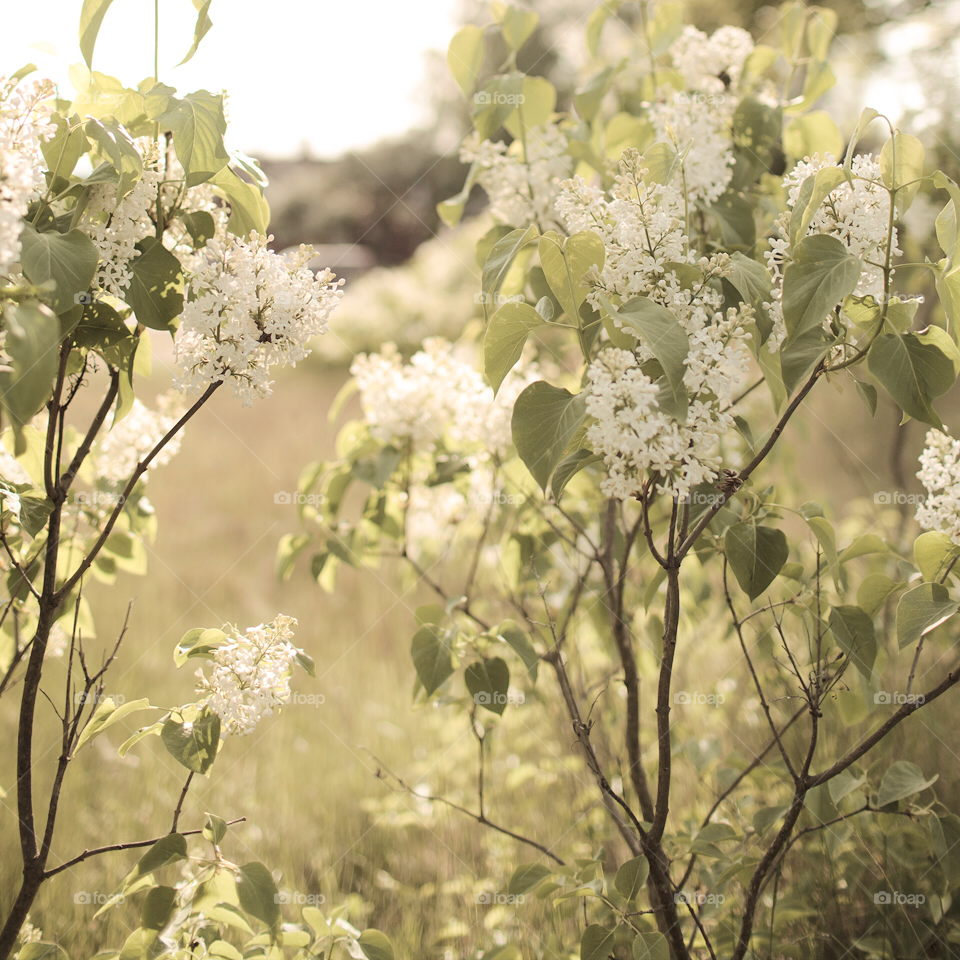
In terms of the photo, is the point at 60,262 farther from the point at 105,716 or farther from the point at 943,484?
the point at 943,484

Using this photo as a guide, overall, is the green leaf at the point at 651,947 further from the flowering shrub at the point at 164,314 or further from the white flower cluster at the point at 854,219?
the white flower cluster at the point at 854,219

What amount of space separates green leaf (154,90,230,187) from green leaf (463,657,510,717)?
2.14 ft

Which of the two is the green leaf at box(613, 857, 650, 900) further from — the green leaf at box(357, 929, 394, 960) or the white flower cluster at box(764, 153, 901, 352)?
the white flower cluster at box(764, 153, 901, 352)

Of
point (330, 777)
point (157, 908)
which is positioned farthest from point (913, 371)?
point (330, 777)

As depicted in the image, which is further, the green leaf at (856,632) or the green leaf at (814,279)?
the green leaf at (856,632)

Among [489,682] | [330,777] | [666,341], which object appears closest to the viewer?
[666,341]

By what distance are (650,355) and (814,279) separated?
0.16 metres

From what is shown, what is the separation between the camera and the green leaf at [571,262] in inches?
26.6

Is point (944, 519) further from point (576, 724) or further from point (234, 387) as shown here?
point (234, 387)

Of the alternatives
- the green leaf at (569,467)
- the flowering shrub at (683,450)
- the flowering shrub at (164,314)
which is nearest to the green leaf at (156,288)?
the flowering shrub at (164,314)

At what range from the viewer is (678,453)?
2.08 feet

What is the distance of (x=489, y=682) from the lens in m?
0.95

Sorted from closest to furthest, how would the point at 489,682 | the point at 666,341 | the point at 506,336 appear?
the point at 666,341, the point at 506,336, the point at 489,682

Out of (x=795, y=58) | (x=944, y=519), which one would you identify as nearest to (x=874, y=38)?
(x=795, y=58)
